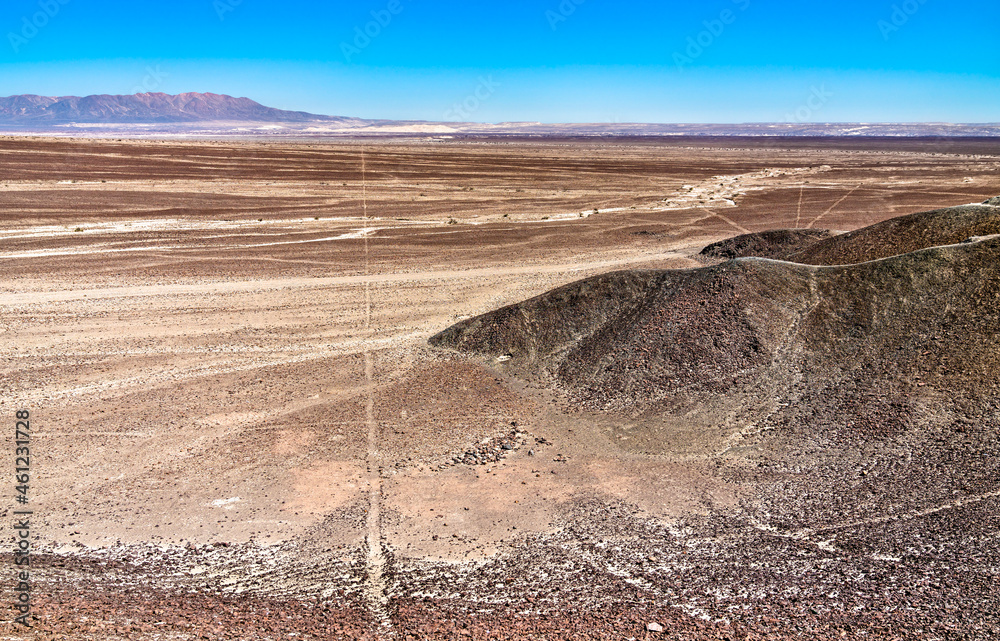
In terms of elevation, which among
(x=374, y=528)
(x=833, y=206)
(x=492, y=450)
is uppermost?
(x=833, y=206)

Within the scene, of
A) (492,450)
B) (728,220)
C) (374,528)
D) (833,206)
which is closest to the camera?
(374,528)

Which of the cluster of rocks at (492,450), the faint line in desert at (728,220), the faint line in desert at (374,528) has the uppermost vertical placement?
the faint line in desert at (728,220)

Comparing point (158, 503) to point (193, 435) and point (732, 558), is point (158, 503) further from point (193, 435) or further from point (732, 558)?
point (732, 558)

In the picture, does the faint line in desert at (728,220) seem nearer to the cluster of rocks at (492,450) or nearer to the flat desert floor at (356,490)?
the flat desert floor at (356,490)

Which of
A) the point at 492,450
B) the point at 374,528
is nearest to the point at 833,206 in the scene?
the point at 492,450

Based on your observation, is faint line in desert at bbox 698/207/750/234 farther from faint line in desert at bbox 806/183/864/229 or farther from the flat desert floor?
the flat desert floor

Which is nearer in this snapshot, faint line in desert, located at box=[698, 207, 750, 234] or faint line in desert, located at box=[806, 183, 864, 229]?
faint line in desert, located at box=[698, 207, 750, 234]

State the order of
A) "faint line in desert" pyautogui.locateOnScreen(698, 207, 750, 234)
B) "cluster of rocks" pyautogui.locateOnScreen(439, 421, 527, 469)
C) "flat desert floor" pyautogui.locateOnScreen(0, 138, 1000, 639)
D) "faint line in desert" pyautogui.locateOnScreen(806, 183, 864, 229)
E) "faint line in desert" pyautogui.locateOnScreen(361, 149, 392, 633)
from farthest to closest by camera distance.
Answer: "faint line in desert" pyautogui.locateOnScreen(806, 183, 864, 229) < "faint line in desert" pyautogui.locateOnScreen(698, 207, 750, 234) < "cluster of rocks" pyautogui.locateOnScreen(439, 421, 527, 469) < "faint line in desert" pyautogui.locateOnScreen(361, 149, 392, 633) < "flat desert floor" pyautogui.locateOnScreen(0, 138, 1000, 639)

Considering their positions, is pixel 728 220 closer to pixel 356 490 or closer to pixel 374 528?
pixel 356 490

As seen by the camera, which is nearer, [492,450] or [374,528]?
[374,528]

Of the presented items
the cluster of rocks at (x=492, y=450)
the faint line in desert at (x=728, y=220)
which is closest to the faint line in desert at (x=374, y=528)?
the cluster of rocks at (x=492, y=450)

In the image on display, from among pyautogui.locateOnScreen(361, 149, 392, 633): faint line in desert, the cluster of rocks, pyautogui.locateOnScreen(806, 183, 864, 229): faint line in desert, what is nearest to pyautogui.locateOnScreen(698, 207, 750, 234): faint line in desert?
pyautogui.locateOnScreen(806, 183, 864, 229): faint line in desert

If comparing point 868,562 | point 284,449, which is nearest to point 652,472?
point 868,562
